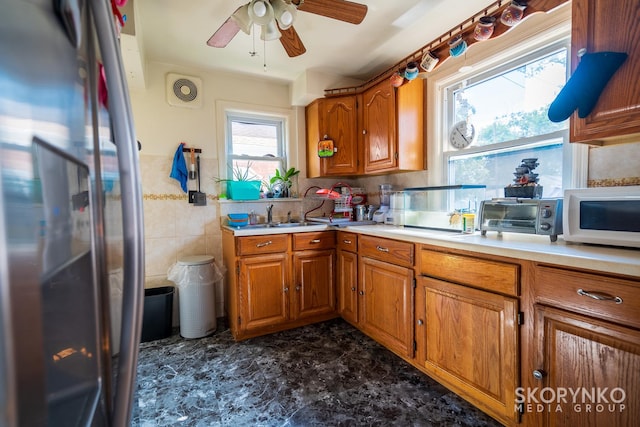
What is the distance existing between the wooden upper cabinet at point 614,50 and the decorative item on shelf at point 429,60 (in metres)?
0.82

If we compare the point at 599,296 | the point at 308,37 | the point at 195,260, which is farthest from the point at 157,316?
the point at 599,296

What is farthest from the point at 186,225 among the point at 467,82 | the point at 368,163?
the point at 467,82

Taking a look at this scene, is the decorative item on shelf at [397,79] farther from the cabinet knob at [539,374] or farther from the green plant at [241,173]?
the cabinet knob at [539,374]

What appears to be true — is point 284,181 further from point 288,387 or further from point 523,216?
point 523,216

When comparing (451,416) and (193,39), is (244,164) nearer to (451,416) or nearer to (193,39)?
(193,39)

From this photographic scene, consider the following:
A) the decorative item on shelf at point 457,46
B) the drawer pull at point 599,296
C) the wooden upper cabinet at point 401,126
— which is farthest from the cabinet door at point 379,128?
the drawer pull at point 599,296

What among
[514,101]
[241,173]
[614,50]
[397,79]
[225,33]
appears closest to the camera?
[614,50]

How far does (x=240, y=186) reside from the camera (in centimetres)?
277

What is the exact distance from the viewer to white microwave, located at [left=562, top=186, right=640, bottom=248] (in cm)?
116

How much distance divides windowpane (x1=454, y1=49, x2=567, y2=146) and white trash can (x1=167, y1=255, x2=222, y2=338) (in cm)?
240

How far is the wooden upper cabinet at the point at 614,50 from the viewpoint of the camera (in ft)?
3.80

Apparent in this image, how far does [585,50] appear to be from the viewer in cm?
128

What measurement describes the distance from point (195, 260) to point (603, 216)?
2564 mm

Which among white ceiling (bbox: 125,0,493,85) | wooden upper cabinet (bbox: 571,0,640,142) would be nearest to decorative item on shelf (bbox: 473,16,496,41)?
white ceiling (bbox: 125,0,493,85)
